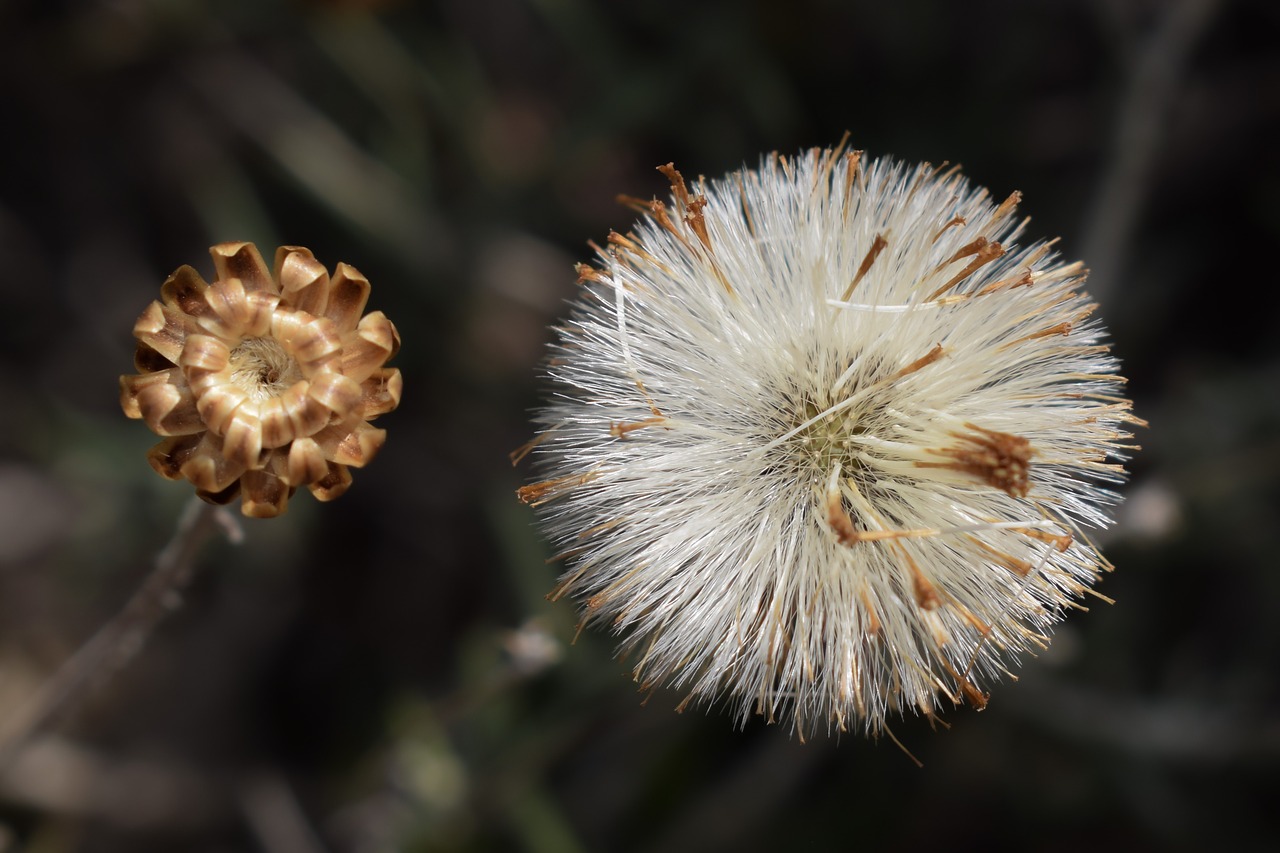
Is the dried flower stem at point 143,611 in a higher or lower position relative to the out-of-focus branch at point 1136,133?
lower

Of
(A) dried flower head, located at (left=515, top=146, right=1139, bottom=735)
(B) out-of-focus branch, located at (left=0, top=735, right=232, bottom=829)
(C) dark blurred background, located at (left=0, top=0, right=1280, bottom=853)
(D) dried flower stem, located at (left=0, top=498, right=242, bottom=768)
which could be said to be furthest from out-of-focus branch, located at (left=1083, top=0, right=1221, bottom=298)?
(B) out-of-focus branch, located at (left=0, top=735, right=232, bottom=829)

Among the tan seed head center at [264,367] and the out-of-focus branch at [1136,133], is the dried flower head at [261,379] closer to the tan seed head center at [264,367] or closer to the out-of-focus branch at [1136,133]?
the tan seed head center at [264,367]

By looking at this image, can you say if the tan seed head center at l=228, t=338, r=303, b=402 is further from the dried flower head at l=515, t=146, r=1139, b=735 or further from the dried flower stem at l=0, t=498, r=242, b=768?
the dried flower head at l=515, t=146, r=1139, b=735

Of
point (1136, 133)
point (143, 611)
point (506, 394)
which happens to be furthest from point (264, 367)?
point (1136, 133)

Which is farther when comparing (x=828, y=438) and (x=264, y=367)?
(x=828, y=438)

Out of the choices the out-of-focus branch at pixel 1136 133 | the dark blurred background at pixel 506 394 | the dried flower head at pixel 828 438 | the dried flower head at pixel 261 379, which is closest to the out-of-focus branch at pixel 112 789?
the dark blurred background at pixel 506 394

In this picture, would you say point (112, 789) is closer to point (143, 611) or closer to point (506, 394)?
point (506, 394)

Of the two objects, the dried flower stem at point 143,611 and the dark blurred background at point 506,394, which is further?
the dark blurred background at point 506,394
